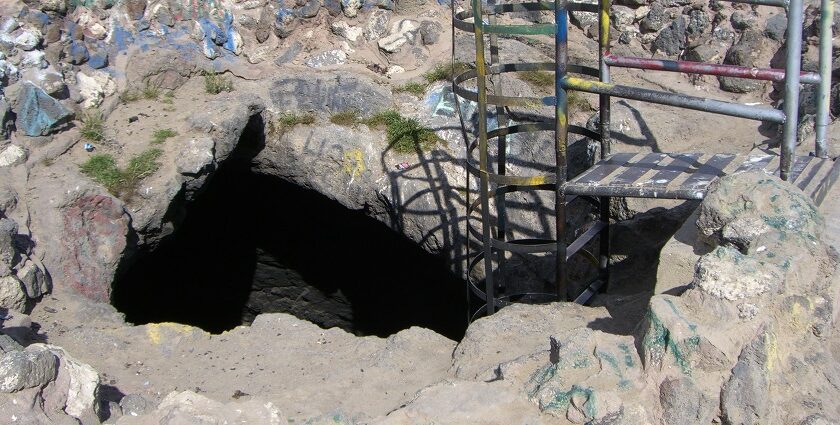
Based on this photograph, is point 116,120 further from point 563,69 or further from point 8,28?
point 563,69

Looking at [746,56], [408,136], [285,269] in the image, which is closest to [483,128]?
[408,136]

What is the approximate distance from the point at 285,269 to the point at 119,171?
249 cm

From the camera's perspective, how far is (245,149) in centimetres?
625

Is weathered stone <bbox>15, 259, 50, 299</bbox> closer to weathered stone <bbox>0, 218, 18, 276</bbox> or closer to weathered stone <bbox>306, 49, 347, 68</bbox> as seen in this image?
weathered stone <bbox>0, 218, 18, 276</bbox>

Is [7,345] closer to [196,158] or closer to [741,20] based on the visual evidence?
[196,158]

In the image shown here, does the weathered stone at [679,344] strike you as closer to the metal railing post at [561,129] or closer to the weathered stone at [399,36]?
the metal railing post at [561,129]

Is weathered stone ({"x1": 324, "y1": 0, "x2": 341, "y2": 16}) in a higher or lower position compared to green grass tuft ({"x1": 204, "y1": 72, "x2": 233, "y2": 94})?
higher

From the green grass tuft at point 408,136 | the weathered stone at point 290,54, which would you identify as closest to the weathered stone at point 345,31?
the weathered stone at point 290,54

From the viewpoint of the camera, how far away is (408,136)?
5.98 meters

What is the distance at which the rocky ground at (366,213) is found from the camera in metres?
2.52

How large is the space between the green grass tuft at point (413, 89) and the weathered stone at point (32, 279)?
2831 mm

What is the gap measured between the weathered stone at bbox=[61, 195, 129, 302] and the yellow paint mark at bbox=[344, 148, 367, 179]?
5.40 feet

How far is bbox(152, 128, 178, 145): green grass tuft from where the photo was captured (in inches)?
218

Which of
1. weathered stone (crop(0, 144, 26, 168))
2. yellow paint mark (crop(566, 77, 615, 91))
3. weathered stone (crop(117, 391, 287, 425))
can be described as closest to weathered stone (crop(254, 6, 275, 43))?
weathered stone (crop(0, 144, 26, 168))
